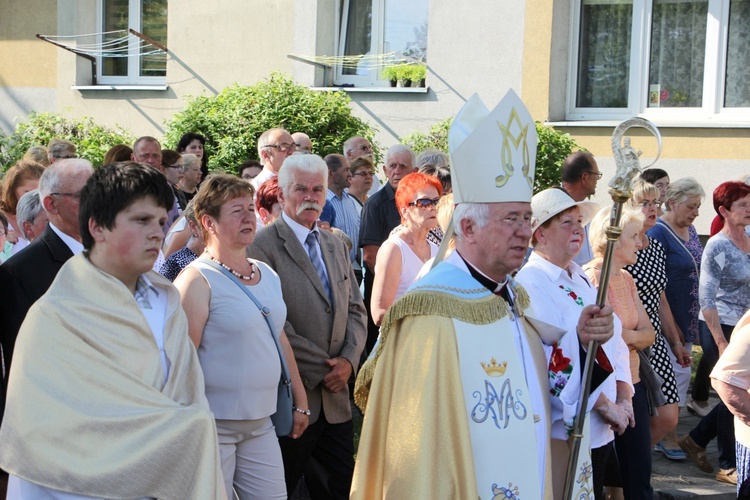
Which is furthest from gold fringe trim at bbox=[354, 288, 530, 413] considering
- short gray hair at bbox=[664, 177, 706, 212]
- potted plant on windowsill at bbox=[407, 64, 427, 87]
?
potted plant on windowsill at bbox=[407, 64, 427, 87]

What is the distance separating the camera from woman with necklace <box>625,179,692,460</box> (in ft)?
22.1

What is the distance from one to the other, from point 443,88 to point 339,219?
235 inches

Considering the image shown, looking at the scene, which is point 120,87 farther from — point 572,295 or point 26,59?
point 572,295

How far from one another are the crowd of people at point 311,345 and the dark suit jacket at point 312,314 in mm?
12

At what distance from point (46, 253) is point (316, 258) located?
174 cm

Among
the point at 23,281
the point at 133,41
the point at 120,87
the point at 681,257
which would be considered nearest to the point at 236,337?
the point at 23,281

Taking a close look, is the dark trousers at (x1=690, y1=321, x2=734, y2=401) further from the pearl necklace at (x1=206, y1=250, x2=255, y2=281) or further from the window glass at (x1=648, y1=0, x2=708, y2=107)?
the window glass at (x1=648, y1=0, x2=708, y2=107)

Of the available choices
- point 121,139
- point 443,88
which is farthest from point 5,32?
point 443,88

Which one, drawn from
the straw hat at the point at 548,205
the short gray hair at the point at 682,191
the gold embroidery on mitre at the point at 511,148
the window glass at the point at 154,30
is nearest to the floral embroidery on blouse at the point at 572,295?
the straw hat at the point at 548,205

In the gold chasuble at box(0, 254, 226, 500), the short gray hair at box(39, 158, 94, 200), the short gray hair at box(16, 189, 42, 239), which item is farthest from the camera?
the short gray hair at box(16, 189, 42, 239)

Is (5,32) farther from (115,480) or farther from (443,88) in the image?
(115,480)

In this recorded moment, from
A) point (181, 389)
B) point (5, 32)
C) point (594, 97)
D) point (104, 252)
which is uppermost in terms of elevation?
point (5, 32)

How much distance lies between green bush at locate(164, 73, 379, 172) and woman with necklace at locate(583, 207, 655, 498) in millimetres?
6349

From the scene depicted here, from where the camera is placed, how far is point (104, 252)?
3.63 metres
